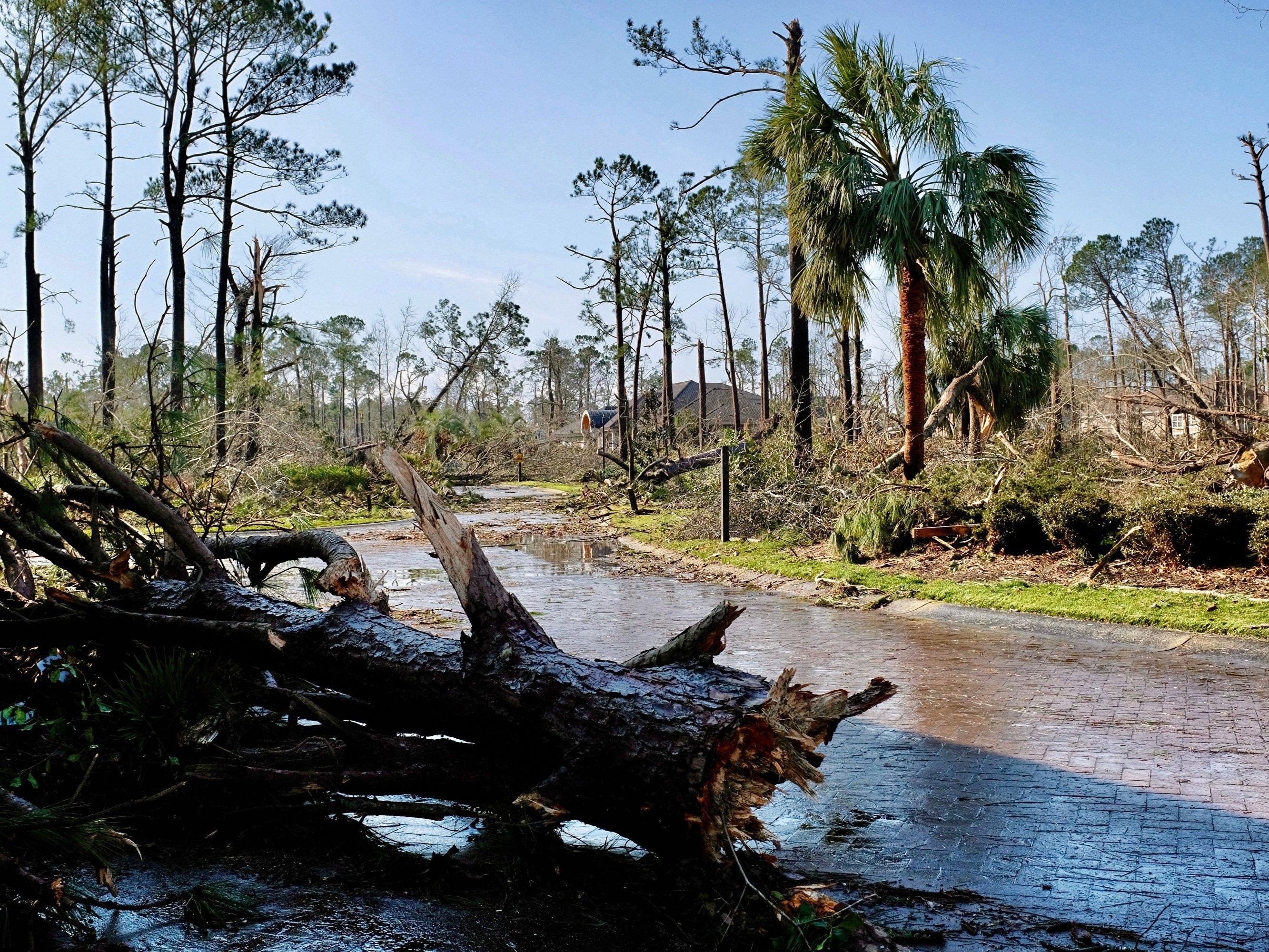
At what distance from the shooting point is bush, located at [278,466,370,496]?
2511 cm

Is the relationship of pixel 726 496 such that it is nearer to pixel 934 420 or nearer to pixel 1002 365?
pixel 934 420

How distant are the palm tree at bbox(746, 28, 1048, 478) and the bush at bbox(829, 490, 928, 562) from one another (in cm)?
170

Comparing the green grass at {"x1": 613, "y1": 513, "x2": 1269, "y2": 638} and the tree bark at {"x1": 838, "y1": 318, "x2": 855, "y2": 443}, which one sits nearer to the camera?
the green grass at {"x1": 613, "y1": 513, "x2": 1269, "y2": 638}

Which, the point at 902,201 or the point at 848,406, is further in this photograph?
the point at 848,406

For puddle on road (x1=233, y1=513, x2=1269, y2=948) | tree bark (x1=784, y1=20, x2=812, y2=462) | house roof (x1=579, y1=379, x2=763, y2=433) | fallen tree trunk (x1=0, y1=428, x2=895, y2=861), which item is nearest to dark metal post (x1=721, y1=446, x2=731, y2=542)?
tree bark (x1=784, y1=20, x2=812, y2=462)

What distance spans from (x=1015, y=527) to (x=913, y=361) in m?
4.07

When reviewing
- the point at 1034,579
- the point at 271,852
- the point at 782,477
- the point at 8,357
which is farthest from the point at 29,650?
the point at 782,477

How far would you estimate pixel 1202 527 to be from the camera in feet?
31.7

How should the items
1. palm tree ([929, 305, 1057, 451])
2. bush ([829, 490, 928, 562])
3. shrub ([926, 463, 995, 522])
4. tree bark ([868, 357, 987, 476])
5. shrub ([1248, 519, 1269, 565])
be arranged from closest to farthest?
1. shrub ([1248, 519, 1269, 565])
2. shrub ([926, 463, 995, 522])
3. bush ([829, 490, 928, 562])
4. tree bark ([868, 357, 987, 476])
5. palm tree ([929, 305, 1057, 451])

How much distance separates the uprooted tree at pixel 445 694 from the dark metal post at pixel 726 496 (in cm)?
1078

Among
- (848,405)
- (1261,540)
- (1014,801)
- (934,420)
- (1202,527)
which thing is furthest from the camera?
(848,405)

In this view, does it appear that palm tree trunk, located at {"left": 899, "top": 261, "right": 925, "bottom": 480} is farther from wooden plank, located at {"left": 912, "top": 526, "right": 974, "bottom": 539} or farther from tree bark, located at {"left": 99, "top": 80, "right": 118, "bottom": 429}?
tree bark, located at {"left": 99, "top": 80, "right": 118, "bottom": 429}

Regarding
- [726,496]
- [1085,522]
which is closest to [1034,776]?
[1085,522]

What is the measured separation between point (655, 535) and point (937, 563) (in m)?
7.35
